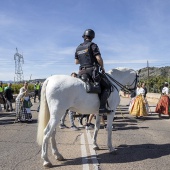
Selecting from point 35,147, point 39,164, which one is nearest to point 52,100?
point 39,164

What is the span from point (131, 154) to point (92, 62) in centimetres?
242

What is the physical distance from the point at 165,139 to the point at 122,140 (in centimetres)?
140

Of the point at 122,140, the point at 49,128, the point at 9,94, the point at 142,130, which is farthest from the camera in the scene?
the point at 9,94

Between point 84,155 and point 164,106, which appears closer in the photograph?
point 84,155

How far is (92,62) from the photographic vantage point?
6.58 metres

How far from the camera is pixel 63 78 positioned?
19.8 feet

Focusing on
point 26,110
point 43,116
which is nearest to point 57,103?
point 43,116

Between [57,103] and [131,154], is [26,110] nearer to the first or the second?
[57,103]

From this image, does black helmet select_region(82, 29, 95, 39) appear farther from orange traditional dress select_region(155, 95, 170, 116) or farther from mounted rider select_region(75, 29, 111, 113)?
orange traditional dress select_region(155, 95, 170, 116)

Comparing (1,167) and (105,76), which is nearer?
(1,167)

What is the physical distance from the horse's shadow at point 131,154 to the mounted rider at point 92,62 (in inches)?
43.1

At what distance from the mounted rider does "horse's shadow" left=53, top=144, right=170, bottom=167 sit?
1096 millimetres

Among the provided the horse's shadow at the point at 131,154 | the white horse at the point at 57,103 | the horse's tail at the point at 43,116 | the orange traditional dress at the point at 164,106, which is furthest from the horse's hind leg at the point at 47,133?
the orange traditional dress at the point at 164,106

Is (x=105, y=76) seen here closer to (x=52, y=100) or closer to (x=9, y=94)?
(x=52, y=100)
